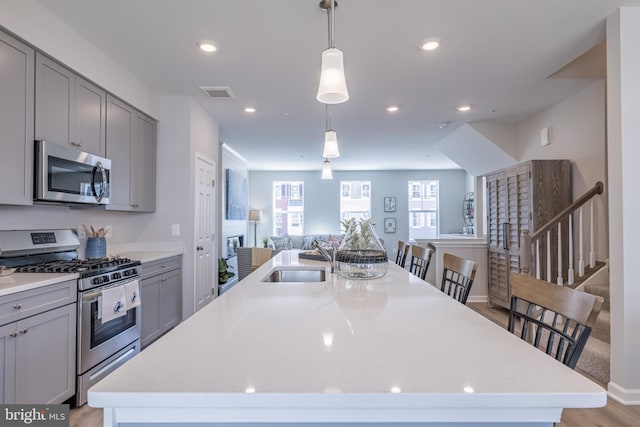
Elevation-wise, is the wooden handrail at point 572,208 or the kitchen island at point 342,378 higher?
the wooden handrail at point 572,208

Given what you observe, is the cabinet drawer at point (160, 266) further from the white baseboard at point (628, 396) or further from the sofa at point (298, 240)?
the sofa at point (298, 240)

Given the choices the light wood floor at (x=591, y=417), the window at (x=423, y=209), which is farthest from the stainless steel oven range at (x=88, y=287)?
the window at (x=423, y=209)

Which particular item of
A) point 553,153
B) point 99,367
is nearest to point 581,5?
point 553,153

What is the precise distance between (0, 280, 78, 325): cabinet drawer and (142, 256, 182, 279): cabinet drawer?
863mm

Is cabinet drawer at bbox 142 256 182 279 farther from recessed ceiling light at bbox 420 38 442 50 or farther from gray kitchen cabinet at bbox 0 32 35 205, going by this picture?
recessed ceiling light at bbox 420 38 442 50

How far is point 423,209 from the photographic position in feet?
29.9

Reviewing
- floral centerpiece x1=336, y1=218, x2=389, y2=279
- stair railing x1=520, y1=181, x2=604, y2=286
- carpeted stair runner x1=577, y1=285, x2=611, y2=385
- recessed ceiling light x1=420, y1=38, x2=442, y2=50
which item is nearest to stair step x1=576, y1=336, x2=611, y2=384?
carpeted stair runner x1=577, y1=285, x2=611, y2=385

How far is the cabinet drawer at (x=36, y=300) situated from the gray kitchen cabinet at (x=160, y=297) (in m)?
0.87

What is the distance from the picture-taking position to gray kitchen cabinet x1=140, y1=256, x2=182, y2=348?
3.05 meters

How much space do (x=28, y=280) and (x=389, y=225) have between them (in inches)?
312

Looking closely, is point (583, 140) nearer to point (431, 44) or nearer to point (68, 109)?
point (431, 44)

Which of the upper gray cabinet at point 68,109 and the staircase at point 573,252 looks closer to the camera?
the upper gray cabinet at point 68,109

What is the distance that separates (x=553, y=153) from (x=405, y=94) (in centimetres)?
206

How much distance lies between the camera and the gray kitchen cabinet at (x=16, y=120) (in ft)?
6.61
